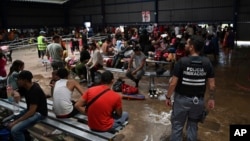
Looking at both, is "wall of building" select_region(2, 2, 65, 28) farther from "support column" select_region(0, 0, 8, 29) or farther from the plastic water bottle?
the plastic water bottle

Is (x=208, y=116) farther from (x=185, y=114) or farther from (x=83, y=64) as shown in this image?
(x=83, y=64)

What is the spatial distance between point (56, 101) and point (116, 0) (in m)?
23.9

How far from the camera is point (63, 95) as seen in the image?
12.0 feet

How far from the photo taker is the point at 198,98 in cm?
299

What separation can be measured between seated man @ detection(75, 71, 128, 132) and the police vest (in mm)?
869

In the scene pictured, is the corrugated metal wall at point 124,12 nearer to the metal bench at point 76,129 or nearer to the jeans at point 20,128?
the metal bench at point 76,129

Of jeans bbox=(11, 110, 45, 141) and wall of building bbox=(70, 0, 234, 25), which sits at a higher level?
wall of building bbox=(70, 0, 234, 25)

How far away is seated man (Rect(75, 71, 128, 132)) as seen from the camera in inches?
118

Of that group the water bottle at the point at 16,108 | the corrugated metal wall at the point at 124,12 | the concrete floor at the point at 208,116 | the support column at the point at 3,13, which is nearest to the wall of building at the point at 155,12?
the corrugated metal wall at the point at 124,12

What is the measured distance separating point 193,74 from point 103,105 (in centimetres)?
119

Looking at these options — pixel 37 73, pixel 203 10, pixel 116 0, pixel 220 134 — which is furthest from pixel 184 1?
pixel 220 134

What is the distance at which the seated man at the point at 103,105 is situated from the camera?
9.87ft

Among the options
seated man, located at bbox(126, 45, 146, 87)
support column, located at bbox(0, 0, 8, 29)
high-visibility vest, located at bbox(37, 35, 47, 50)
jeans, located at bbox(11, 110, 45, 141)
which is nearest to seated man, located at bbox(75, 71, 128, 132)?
jeans, located at bbox(11, 110, 45, 141)

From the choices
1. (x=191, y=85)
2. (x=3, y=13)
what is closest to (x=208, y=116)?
(x=191, y=85)
